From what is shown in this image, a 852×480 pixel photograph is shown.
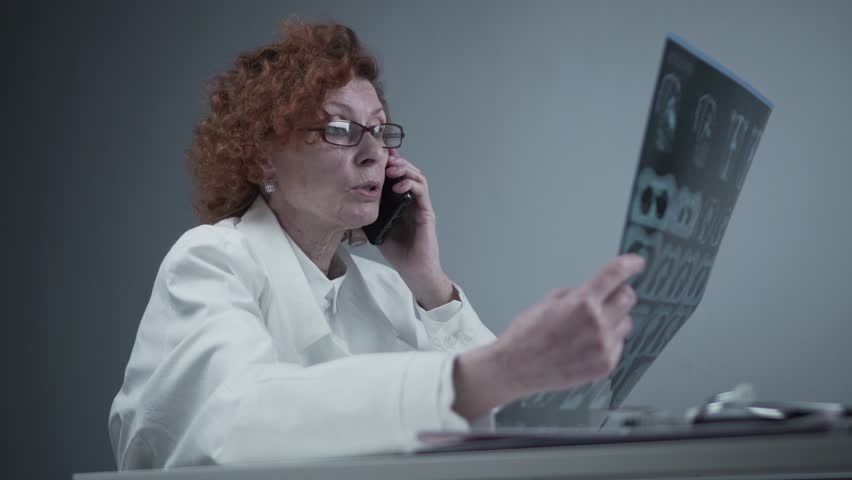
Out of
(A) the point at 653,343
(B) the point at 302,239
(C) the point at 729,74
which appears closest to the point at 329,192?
(B) the point at 302,239

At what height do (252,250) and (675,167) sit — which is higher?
(675,167)

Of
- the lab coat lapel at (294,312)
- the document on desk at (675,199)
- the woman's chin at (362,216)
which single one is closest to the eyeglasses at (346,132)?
the woman's chin at (362,216)

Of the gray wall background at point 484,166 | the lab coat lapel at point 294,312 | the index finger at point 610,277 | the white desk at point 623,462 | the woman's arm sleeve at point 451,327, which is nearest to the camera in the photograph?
the white desk at point 623,462

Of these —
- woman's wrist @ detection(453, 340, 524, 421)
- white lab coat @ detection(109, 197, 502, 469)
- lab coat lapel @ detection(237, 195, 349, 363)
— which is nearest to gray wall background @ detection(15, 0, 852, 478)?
white lab coat @ detection(109, 197, 502, 469)

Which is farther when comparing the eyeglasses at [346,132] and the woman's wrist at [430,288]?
the woman's wrist at [430,288]

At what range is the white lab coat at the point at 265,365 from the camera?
0.83m

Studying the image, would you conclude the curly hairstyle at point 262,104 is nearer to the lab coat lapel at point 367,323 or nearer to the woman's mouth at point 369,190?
the woman's mouth at point 369,190

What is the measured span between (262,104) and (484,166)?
137 cm

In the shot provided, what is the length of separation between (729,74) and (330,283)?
0.91 meters

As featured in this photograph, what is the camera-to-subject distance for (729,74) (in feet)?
3.22

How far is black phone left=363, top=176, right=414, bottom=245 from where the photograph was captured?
177 cm

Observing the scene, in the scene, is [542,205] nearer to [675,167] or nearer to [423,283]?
[423,283]

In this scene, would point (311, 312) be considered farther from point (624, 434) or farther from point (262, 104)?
point (624, 434)

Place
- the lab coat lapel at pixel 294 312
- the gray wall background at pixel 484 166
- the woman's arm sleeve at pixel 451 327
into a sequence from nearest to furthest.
Answer: the lab coat lapel at pixel 294 312 < the woman's arm sleeve at pixel 451 327 < the gray wall background at pixel 484 166
